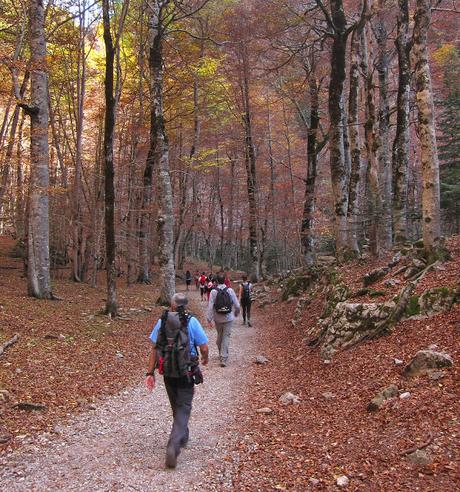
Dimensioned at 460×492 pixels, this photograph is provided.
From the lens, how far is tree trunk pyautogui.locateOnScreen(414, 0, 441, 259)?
861 centimetres

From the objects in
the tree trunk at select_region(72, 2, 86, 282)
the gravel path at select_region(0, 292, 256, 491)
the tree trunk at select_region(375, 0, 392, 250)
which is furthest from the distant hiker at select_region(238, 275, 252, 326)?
the tree trunk at select_region(72, 2, 86, 282)

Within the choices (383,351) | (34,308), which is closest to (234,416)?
(383,351)

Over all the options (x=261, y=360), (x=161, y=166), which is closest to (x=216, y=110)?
(x=161, y=166)

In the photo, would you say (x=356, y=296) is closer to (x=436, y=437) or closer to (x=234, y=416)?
(x=234, y=416)

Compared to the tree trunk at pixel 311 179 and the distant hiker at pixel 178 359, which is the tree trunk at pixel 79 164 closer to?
the tree trunk at pixel 311 179

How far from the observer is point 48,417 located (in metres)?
5.82

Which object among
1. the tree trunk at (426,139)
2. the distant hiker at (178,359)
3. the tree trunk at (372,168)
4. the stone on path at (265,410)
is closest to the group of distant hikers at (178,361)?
the distant hiker at (178,359)

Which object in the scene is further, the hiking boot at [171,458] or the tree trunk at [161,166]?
the tree trunk at [161,166]

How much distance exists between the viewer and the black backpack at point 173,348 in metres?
4.73

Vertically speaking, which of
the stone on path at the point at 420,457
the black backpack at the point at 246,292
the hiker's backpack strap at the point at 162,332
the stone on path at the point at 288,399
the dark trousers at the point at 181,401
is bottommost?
the stone on path at the point at 288,399

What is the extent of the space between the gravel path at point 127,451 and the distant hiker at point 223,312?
7.94 ft

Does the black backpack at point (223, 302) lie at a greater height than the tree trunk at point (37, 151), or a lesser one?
lesser

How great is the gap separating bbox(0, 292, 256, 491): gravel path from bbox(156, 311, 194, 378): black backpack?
3.31 ft

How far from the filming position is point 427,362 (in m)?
5.57
